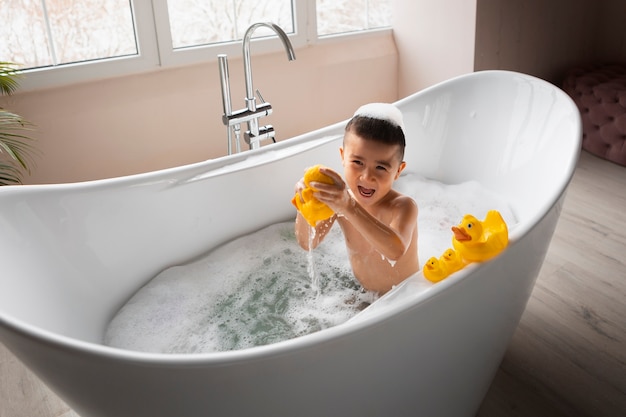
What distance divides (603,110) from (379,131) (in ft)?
6.69

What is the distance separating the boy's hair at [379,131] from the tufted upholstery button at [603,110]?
6.37 ft

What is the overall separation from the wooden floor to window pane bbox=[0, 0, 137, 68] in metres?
1.14

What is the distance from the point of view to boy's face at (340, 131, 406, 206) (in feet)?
4.53

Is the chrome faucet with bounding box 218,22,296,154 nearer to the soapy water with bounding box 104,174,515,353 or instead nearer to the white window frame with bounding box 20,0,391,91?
the soapy water with bounding box 104,174,515,353

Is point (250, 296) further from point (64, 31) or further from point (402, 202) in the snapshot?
point (64, 31)

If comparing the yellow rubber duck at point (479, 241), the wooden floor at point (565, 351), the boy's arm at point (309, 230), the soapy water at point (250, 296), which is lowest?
the wooden floor at point (565, 351)

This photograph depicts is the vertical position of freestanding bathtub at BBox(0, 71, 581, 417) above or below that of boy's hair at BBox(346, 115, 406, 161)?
below

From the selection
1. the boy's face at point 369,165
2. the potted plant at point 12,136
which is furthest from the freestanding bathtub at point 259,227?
the potted plant at point 12,136

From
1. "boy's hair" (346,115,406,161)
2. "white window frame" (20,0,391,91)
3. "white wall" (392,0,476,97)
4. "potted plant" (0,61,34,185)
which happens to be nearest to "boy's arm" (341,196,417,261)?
"boy's hair" (346,115,406,161)

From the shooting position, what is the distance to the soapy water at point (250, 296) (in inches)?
58.5

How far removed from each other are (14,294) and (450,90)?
5.42ft

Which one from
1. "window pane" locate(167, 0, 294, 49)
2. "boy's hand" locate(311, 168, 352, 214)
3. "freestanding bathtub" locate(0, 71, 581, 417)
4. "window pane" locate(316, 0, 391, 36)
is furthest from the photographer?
"window pane" locate(316, 0, 391, 36)

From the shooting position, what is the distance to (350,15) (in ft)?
10.1

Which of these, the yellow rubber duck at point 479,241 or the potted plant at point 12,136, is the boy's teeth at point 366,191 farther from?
the potted plant at point 12,136
